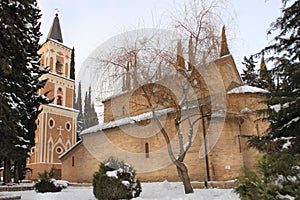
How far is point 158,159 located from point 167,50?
10357 mm

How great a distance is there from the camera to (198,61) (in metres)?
12.8

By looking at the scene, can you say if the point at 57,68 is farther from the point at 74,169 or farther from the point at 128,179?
the point at 128,179

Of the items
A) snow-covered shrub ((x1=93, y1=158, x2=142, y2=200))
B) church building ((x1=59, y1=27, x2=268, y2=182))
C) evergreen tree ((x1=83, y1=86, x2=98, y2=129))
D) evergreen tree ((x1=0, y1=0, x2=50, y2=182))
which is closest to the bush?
evergreen tree ((x1=0, y1=0, x2=50, y2=182))

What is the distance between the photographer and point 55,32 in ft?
138

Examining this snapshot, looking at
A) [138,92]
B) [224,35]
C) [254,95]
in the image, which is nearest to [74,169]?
[138,92]

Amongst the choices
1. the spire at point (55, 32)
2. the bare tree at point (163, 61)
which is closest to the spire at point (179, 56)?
the bare tree at point (163, 61)

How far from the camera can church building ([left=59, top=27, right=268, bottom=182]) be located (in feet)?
45.3

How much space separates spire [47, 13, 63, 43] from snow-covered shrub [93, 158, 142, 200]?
33916mm

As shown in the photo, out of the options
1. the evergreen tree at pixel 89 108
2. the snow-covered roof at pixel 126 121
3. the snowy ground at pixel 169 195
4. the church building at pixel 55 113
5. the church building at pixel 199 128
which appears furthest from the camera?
the church building at pixel 55 113

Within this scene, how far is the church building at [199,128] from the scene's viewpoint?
13.8 meters

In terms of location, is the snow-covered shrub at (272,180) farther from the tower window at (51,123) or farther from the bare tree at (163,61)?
the tower window at (51,123)

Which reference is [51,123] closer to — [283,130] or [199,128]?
[199,128]

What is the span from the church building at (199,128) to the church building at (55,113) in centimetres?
1470

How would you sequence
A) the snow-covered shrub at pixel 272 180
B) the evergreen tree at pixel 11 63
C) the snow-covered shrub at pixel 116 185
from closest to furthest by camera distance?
1. the snow-covered shrub at pixel 272 180
2. the evergreen tree at pixel 11 63
3. the snow-covered shrub at pixel 116 185
